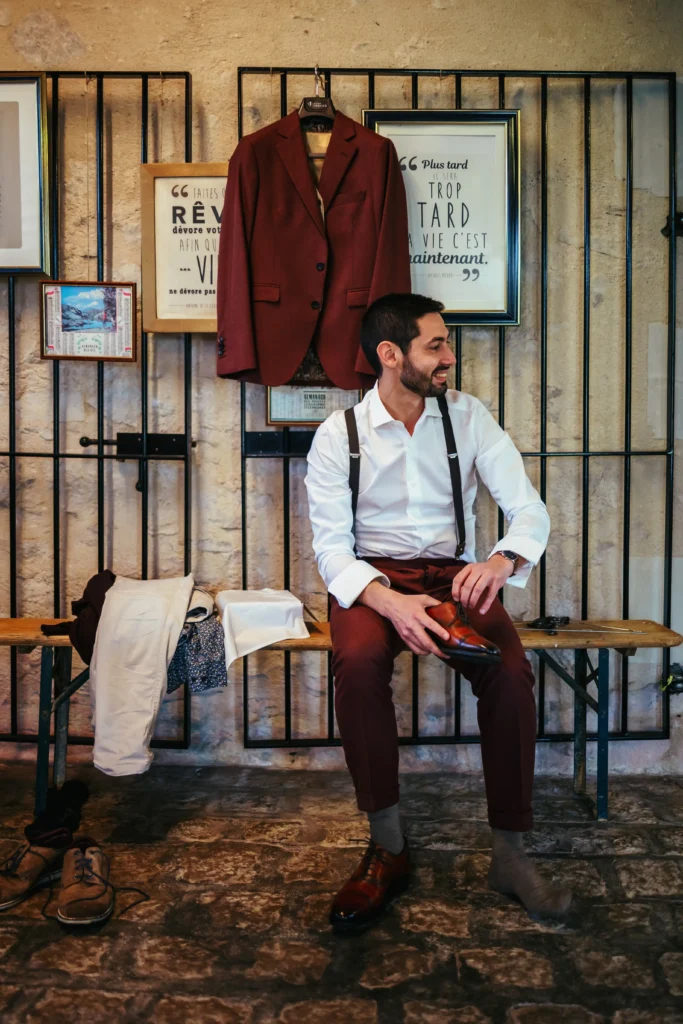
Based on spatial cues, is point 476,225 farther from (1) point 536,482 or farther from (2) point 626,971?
(2) point 626,971

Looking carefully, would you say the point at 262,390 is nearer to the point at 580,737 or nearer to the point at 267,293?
the point at 267,293

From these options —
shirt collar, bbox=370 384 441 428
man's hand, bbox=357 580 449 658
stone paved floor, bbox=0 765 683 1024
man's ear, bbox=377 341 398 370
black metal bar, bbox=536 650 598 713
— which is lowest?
stone paved floor, bbox=0 765 683 1024

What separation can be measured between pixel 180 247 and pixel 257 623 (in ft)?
4.28

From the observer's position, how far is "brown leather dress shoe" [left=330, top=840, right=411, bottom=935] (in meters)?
1.76

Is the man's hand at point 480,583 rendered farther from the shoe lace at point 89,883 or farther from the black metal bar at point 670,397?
the shoe lace at point 89,883

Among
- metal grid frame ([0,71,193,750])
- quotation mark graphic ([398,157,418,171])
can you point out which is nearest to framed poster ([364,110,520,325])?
quotation mark graphic ([398,157,418,171])

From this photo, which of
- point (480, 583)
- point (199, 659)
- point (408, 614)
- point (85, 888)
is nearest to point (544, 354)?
point (480, 583)

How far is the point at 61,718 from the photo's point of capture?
2545 mm

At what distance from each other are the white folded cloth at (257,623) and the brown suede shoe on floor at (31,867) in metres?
0.63

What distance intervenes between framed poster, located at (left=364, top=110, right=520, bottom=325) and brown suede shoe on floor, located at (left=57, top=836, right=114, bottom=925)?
1936 millimetres

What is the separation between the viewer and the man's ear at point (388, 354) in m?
2.24

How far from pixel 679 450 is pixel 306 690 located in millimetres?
1572

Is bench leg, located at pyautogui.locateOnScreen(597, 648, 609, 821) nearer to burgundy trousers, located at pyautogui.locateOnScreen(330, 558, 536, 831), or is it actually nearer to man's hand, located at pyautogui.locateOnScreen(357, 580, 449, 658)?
burgundy trousers, located at pyautogui.locateOnScreen(330, 558, 536, 831)

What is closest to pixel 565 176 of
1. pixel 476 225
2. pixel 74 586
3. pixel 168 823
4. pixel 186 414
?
pixel 476 225
